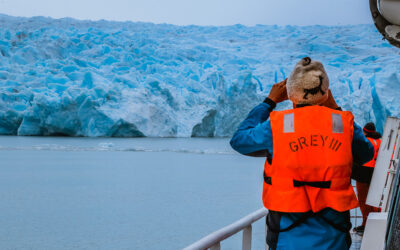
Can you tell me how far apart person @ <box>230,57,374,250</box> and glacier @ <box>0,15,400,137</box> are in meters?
15.9

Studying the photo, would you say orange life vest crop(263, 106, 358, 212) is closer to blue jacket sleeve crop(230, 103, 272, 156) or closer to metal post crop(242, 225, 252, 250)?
blue jacket sleeve crop(230, 103, 272, 156)

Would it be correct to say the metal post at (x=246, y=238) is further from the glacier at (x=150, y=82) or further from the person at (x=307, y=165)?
the glacier at (x=150, y=82)

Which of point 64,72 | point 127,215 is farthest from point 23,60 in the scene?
point 127,215

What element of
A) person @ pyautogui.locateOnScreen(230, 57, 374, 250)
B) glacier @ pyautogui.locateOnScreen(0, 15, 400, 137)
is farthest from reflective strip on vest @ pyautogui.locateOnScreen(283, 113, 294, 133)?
glacier @ pyautogui.locateOnScreen(0, 15, 400, 137)

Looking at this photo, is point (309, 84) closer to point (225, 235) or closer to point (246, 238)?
point (225, 235)

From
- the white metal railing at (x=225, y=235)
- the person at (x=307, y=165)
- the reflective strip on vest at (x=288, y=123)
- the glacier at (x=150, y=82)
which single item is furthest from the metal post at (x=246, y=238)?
the glacier at (x=150, y=82)

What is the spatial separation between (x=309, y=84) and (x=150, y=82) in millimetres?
17184

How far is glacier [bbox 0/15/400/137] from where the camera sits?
16953 millimetres

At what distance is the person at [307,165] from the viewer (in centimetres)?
91

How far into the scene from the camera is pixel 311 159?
2.98 feet

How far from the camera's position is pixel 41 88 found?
58.0 ft

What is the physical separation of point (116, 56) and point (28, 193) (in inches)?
426

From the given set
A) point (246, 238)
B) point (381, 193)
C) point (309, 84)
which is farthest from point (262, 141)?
point (246, 238)

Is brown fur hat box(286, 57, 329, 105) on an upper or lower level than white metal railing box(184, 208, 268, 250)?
upper
